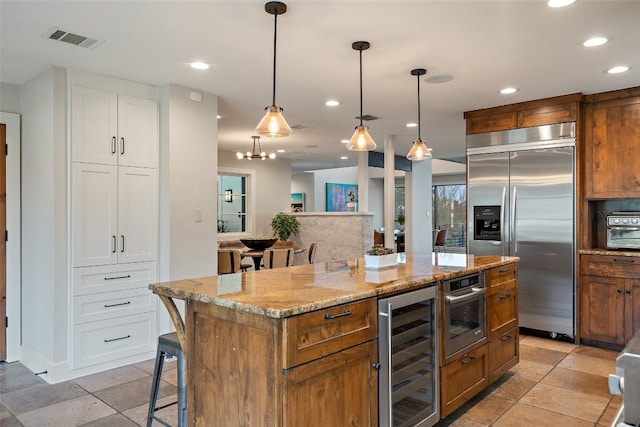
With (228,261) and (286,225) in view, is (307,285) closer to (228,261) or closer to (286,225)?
(228,261)

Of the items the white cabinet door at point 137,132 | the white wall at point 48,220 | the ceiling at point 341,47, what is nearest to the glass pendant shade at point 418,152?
the ceiling at point 341,47

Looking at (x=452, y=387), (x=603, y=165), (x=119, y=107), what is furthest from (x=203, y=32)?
(x=603, y=165)

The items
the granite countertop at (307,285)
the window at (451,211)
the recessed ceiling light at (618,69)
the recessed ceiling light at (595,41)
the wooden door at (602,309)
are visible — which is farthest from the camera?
the window at (451,211)

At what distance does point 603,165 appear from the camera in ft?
14.3

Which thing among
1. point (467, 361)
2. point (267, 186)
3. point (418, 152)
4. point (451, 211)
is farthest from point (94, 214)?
point (451, 211)

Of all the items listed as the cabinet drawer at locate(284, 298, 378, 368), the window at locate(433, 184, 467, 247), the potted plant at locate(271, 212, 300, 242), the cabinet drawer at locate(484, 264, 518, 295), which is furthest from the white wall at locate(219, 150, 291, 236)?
the cabinet drawer at locate(284, 298, 378, 368)

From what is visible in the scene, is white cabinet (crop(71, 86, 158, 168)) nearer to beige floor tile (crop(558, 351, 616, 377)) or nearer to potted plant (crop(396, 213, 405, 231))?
beige floor tile (crop(558, 351, 616, 377))

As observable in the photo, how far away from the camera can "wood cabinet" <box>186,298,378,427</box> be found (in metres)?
1.72

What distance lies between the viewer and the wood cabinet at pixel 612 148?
420cm

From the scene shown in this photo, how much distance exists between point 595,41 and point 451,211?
429 inches

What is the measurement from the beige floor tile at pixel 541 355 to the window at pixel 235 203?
6370mm

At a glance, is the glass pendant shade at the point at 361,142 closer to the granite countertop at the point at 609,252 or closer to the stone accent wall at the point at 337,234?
the granite countertop at the point at 609,252

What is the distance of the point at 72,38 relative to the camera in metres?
2.95

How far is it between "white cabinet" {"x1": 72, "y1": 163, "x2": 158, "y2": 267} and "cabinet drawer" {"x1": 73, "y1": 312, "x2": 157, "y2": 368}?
1.73ft
